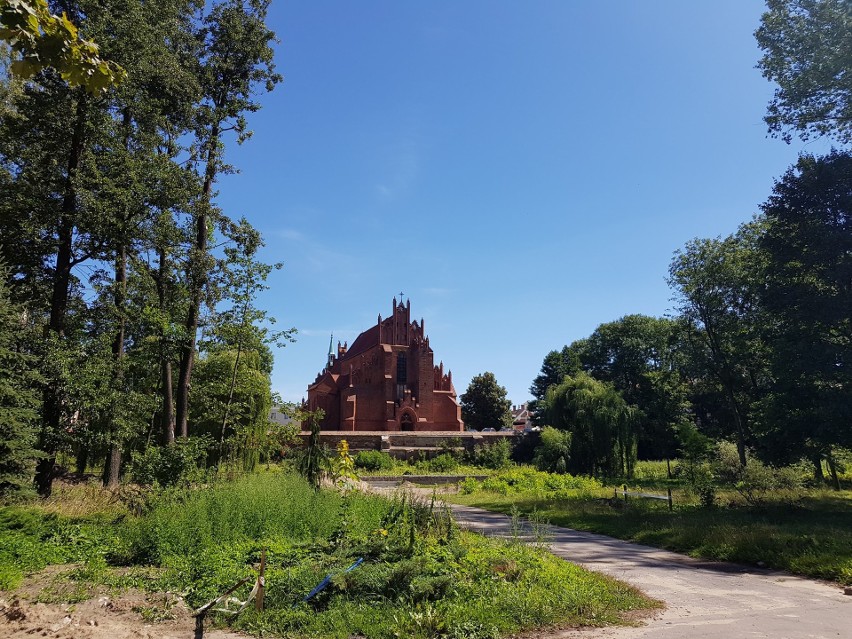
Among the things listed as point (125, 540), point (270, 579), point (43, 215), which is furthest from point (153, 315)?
point (270, 579)

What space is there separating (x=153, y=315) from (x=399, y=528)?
32.1 ft

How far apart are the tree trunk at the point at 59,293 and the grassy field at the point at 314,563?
2.03 metres

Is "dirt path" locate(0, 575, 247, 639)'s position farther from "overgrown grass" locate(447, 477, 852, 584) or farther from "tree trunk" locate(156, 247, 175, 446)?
"tree trunk" locate(156, 247, 175, 446)

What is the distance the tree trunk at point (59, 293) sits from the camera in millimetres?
→ 11820

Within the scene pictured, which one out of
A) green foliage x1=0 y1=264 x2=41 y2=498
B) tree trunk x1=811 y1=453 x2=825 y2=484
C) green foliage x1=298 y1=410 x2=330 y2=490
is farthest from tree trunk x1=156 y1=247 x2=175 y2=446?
tree trunk x1=811 y1=453 x2=825 y2=484

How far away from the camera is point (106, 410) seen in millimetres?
12992

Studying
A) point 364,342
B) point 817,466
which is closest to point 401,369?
point 364,342

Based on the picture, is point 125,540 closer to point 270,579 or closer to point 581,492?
point 270,579

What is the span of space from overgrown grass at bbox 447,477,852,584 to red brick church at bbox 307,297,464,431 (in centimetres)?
3382

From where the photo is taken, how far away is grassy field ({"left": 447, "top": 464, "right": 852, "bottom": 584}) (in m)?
8.88

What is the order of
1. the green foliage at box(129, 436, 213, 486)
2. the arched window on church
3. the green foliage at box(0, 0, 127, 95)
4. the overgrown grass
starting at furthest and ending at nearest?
the arched window on church → the green foliage at box(129, 436, 213, 486) → the overgrown grass → the green foliage at box(0, 0, 127, 95)

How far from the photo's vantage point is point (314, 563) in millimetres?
6703

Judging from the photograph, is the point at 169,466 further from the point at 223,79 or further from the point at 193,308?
the point at 223,79

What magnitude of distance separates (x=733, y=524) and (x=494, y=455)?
85.6 ft
